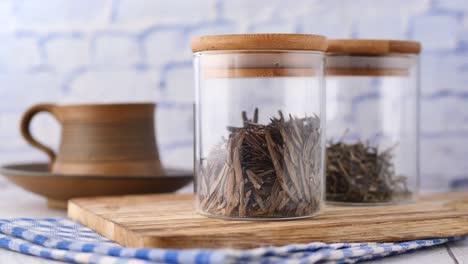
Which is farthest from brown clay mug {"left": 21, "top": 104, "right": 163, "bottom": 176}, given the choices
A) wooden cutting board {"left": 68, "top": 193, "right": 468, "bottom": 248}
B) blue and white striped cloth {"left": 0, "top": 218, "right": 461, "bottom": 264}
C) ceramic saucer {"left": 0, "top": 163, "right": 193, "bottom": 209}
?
blue and white striped cloth {"left": 0, "top": 218, "right": 461, "bottom": 264}

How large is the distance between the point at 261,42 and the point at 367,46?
262mm

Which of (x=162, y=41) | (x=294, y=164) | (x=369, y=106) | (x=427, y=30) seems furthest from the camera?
(x=162, y=41)

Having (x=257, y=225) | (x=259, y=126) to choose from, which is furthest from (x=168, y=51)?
(x=257, y=225)

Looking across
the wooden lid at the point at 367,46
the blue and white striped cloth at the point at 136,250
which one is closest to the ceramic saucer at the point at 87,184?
the blue and white striped cloth at the point at 136,250

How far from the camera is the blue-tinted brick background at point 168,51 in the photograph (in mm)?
1527

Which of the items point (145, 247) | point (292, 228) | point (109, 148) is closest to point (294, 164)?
point (292, 228)

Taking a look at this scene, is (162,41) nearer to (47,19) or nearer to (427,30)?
(47,19)

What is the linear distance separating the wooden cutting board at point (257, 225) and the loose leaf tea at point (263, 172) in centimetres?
3

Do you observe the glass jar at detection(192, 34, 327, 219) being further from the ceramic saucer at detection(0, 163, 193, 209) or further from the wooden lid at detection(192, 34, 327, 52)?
the ceramic saucer at detection(0, 163, 193, 209)

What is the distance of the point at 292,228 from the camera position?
2.87 ft

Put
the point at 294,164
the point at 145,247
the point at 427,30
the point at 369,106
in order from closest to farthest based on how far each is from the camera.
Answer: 1. the point at 145,247
2. the point at 294,164
3. the point at 369,106
4. the point at 427,30

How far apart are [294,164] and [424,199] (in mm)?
340

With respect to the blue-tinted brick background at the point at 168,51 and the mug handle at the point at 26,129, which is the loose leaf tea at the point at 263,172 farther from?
the blue-tinted brick background at the point at 168,51

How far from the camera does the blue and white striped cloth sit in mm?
733
